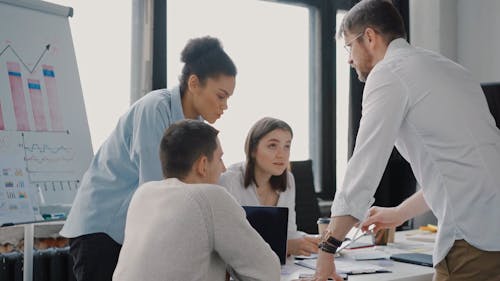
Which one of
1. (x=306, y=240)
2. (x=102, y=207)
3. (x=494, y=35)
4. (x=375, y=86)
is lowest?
(x=306, y=240)

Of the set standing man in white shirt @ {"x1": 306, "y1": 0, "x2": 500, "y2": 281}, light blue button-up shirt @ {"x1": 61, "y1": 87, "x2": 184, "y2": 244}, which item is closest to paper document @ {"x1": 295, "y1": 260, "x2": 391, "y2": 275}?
standing man in white shirt @ {"x1": 306, "y1": 0, "x2": 500, "y2": 281}

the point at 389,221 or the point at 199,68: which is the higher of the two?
the point at 199,68

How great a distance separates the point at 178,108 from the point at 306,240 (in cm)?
76

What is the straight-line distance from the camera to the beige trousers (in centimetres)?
148

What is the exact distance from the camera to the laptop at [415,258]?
2059mm

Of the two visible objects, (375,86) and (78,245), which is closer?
(375,86)

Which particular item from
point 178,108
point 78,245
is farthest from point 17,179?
point 178,108

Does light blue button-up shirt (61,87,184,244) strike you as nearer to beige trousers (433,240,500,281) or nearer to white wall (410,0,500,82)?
beige trousers (433,240,500,281)

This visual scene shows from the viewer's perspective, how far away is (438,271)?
156 cm

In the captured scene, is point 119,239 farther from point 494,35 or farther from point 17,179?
point 494,35

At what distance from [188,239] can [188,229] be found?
2 cm

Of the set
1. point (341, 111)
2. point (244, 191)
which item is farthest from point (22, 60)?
point (341, 111)

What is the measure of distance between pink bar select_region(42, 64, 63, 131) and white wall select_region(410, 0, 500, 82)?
9.44 ft

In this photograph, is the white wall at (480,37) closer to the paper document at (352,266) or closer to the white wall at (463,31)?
the white wall at (463,31)
